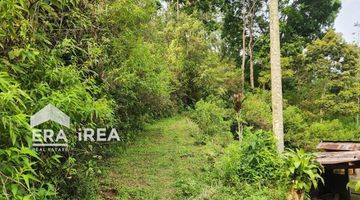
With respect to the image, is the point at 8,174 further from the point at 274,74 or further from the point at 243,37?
the point at 243,37

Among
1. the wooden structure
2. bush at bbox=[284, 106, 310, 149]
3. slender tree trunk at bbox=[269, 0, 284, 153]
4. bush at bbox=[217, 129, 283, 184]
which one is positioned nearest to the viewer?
bush at bbox=[217, 129, 283, 184]

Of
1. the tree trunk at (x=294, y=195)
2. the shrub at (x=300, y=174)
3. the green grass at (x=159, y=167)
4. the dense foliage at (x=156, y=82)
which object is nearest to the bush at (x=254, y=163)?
the dense foliage at (x=156, y=82)

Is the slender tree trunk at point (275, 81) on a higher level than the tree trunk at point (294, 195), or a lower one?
higher

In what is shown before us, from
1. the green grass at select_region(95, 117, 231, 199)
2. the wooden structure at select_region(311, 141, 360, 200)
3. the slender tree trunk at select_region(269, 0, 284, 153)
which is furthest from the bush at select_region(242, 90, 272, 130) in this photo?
the slender tree trunk at select_region(269, 0, 284, 153)

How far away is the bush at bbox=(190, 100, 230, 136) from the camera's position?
12477 millimetres

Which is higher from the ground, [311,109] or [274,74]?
[274,74]

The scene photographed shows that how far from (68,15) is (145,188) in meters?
3.61

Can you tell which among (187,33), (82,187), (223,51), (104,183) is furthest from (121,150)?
(223,51)

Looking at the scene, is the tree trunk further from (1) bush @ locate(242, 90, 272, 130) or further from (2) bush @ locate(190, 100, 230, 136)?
(1) bush @ locate(242, 90, 272, 130)

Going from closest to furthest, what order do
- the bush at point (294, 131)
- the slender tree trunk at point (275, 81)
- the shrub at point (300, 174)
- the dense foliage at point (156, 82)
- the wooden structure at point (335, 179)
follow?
the dense foliage at point (156, 82), the shrub at point (300, 174), the slender tree trunk at point (275, 81), the wooden structure at point (335, 179), the bush at point (294, 131)

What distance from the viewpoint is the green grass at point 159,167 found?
659cm

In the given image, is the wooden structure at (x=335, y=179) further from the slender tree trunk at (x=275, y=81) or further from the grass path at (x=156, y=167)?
the grass path at (x=156, y=167)

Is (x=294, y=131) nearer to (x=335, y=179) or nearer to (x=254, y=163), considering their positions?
(x=335, y=179)

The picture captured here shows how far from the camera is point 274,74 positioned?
8.55 meters
